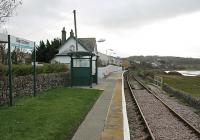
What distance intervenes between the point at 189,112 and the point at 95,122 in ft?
26.5

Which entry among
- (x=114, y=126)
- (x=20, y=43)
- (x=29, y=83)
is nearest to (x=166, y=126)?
(x=114, y=126)

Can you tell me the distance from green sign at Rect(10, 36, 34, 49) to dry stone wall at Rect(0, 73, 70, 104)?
1385mm

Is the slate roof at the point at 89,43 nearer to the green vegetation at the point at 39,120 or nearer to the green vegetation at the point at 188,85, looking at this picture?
the green vegetation at the point at 188,85

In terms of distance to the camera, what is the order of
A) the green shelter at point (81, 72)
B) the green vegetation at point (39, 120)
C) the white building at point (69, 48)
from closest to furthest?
the green vegetation at point (39, 120), the green shelter at point (81, 72), the white building at point (69, 48)

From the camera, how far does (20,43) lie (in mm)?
18125

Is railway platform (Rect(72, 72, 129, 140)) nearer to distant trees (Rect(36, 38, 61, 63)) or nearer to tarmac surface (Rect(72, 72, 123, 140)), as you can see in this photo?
tarmac surface (Rect(72, 72, 123, 140))

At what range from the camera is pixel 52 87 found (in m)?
28.9

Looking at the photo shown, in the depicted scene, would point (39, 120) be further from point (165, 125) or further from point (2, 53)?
point (2, 53)

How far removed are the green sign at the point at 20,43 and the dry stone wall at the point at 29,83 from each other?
1.38 meters

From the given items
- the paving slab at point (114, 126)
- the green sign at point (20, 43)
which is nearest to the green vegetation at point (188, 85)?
the paving slab at point (114, 126)

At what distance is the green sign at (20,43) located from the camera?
1712cm

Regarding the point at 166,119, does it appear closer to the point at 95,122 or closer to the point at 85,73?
the point at 95,122

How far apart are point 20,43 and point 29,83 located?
397cm

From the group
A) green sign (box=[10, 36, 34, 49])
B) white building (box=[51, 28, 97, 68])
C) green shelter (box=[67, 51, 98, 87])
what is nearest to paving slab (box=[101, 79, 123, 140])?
green sign (box=[10, 36, 34, 49])
